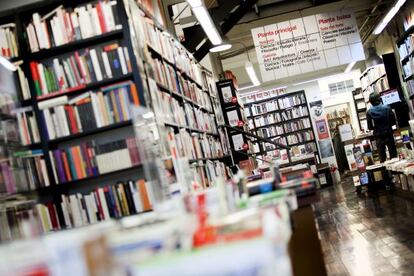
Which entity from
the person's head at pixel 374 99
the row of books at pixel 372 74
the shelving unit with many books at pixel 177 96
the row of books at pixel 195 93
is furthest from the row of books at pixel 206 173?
the row of books at pixel 372 74

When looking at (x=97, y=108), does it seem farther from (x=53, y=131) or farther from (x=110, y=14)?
(x=110, y=14)

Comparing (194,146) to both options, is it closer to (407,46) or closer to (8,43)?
(8,43)

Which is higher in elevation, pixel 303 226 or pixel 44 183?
pixel 44 183

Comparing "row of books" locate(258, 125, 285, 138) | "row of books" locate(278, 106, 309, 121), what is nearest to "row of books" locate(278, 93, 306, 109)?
"row of books" locate(278, 106, 309, 121)

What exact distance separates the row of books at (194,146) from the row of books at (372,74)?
290 inches

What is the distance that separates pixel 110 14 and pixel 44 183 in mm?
1506

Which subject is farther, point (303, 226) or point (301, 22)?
point (301, 22)

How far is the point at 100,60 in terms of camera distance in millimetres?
4566

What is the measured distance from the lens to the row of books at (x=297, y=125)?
680 inches

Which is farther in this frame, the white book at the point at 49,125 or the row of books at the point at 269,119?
the row of books at the point at 269,119

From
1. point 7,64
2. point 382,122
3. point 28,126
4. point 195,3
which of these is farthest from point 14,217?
point 382,122

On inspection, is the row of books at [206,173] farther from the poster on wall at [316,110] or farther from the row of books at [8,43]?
the poster on wall at [316,110]

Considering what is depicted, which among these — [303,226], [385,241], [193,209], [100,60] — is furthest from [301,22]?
[193,209]

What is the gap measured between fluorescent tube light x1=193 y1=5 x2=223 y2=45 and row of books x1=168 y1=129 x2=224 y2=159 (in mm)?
1415
